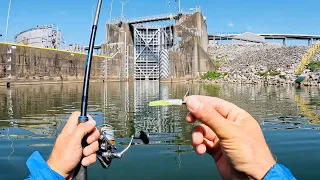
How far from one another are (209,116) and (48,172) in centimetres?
95

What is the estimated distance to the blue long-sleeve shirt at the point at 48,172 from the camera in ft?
5.28

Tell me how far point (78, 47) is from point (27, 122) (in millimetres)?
44851

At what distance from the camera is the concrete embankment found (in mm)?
36347

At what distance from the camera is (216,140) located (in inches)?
76.0

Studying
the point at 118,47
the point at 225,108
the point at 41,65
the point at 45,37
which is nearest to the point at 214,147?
the point at 225,108

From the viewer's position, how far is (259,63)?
54156 mm

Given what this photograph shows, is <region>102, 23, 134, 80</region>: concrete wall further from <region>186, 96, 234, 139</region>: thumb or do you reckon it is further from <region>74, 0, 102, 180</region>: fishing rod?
<region>186, 96, 234, 139</region>: thumb

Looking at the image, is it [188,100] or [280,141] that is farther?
[280,141]

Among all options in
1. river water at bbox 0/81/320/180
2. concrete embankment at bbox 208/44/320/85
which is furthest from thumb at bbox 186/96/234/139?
concrete embankment at bbox 208/44/320/85

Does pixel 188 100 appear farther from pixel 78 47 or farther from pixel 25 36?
pixel 25 36

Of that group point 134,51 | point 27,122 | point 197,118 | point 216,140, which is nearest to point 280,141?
point 216,140

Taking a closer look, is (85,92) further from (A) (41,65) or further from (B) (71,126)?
(A) (41,65)

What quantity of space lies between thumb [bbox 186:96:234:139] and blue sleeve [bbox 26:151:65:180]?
87 centimetres

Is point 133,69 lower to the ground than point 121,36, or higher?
lower
